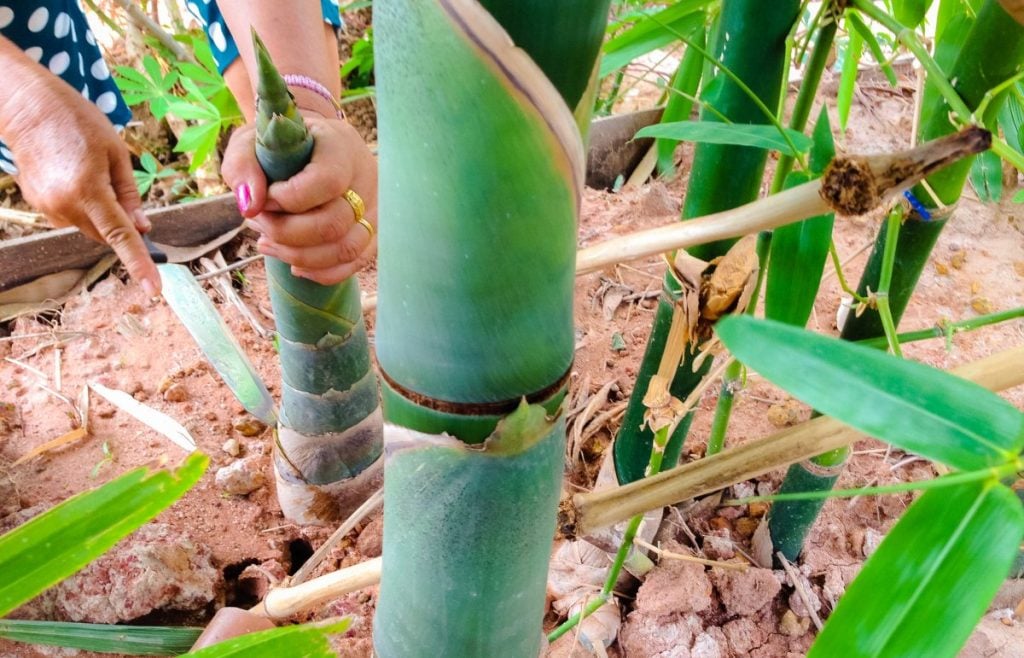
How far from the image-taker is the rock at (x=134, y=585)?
0.77 meters

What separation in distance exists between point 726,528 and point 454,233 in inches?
29.0

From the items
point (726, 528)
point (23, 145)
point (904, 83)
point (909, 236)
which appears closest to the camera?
point (909, 236)

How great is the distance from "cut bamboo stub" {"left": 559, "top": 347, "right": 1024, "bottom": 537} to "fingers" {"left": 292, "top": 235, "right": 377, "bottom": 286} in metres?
0.37

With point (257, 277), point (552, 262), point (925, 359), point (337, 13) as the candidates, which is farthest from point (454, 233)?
point (257, 277)

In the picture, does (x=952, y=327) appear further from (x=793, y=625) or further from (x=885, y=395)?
(x=793, y=625)

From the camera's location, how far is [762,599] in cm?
78

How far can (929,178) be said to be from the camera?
1.64 ft

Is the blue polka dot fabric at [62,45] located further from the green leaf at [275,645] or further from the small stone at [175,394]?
the green leaf at [275,645]

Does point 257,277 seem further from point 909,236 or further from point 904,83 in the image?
point 904,83

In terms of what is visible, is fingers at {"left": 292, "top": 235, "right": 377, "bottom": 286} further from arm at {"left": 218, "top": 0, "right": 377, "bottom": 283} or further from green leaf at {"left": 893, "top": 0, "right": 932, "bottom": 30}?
green leaf at {"left": 893, "top": 0, "right": 932, "bottom": 30}

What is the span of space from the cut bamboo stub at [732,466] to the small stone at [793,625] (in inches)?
18.6

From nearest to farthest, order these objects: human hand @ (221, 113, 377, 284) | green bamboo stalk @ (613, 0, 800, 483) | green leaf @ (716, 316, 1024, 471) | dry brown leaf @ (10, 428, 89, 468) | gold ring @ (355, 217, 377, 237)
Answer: green leaf @ (716, 316, 1024, 471) < green bamboo stalk @ (613, 0, 800, 483) < human hand @ (221, 113, 377, 284) < gold ring @ (355, 217, 377, 237) < dry brown leaf @ (10, 428, 89, 468)

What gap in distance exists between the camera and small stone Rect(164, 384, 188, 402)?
3.62 feet

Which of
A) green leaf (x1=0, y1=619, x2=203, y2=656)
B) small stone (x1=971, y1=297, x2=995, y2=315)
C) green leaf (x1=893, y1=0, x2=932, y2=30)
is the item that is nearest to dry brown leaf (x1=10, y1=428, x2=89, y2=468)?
green leaf (x1=0, y1=619, x2=203, y2=656)
